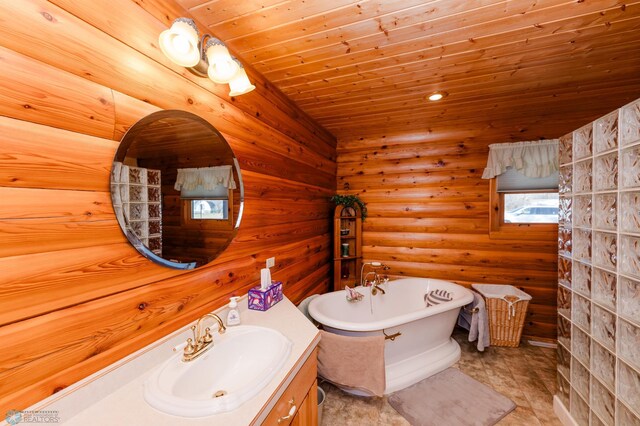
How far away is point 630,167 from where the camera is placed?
1.34m

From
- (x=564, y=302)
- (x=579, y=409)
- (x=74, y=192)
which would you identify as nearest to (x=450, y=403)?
(x=579, y=409)

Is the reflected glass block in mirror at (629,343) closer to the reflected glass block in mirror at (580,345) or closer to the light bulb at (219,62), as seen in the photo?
the reflected glass block in mirror at (580,345)

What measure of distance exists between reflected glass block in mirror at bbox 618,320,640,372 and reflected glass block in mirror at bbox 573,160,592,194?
79 cm

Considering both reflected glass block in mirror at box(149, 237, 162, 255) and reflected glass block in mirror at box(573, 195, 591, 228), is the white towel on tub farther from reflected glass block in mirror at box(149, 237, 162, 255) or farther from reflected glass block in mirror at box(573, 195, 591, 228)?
reflected glass block in mirror at box(149, 237, 162, 255)

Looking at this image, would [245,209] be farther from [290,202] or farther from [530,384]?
[530,384]

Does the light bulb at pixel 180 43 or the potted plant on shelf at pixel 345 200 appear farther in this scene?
the potted plant on shelf at pixel 345 200

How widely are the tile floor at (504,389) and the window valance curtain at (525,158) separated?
190cm

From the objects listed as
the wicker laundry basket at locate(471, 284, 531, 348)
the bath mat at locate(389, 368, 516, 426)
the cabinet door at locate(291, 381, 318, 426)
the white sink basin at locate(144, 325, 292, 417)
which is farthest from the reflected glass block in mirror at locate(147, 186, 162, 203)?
the wicker laundry basket at locate(471, 284, 531, 348)

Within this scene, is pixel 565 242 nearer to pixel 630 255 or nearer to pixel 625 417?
pixel 630 255

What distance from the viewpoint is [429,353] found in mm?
2426

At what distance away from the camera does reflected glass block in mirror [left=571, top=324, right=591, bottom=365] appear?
64.1 inches

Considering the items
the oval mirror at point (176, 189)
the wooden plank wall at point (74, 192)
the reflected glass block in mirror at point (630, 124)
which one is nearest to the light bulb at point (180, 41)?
the wooden plank wall at point (74, 192)

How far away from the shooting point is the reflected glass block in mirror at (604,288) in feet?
4.73

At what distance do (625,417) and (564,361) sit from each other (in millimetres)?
559
